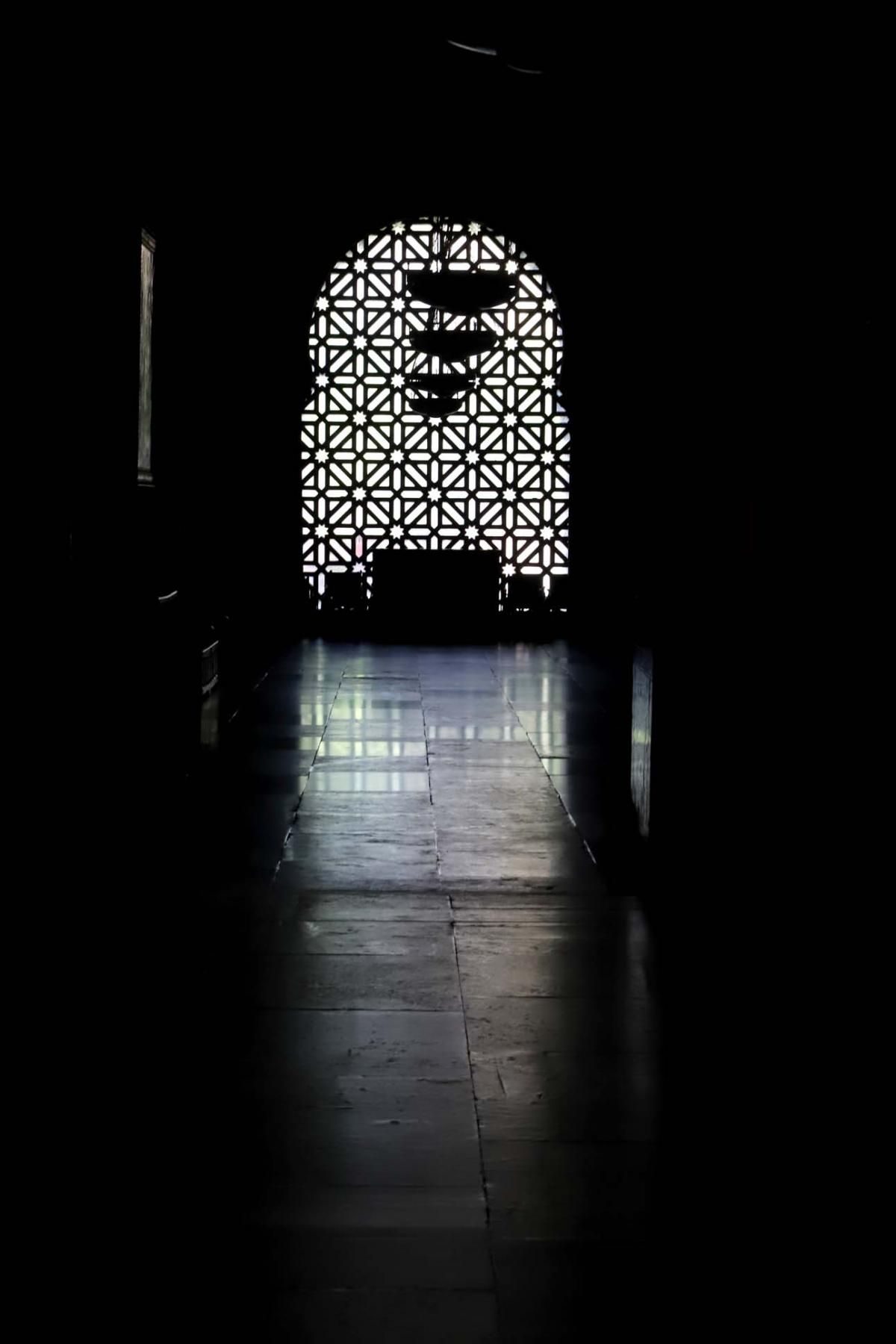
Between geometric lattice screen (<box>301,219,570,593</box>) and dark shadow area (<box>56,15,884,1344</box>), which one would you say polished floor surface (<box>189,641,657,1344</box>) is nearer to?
dark shadow area (<box>56,15,884,1344</box>)

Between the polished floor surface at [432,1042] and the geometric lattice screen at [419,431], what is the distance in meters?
8.73

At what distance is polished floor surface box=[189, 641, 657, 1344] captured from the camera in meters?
2.39

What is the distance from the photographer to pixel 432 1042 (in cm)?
351

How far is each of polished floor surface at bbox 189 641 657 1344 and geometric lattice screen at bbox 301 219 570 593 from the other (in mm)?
8728

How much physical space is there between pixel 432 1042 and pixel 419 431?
1290 cm
